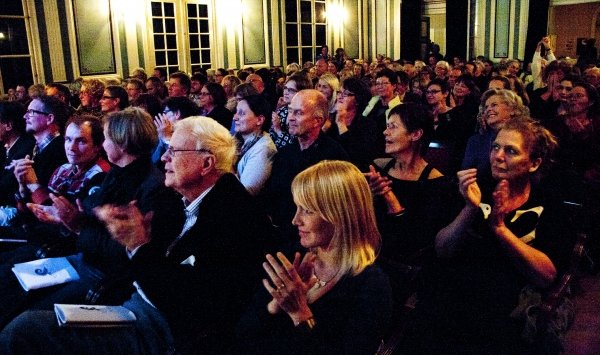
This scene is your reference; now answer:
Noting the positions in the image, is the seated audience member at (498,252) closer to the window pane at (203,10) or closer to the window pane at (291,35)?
the window pane at (203,10)

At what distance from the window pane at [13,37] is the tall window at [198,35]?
3400 millimetres

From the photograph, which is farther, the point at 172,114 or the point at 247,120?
the point at 172,114

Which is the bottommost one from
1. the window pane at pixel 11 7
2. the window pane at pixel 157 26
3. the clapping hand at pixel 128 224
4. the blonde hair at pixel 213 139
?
the clapping hand at pixel 128 224

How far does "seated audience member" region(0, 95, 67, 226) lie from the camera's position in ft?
11.9

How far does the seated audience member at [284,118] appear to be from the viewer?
13.6 ft

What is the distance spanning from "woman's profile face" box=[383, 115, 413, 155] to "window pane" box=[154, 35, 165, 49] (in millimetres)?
8831

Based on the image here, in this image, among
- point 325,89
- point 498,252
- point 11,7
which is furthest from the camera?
point 11,7

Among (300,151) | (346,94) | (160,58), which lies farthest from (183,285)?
(160,58)

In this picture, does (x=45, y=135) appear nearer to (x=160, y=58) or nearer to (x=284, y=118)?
(x=284, y=118)

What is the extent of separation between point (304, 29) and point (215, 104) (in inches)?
352

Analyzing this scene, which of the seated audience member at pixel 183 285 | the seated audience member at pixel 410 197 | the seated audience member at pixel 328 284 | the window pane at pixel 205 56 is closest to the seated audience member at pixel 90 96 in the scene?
the seated audience member at pixel 410 197

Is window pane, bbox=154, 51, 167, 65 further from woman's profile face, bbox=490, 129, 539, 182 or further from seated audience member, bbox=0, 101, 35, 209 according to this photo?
woman's profile face, bbox=490, 129, 539, 182

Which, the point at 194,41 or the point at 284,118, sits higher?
the point at 194,41

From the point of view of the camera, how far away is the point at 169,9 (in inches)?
426
